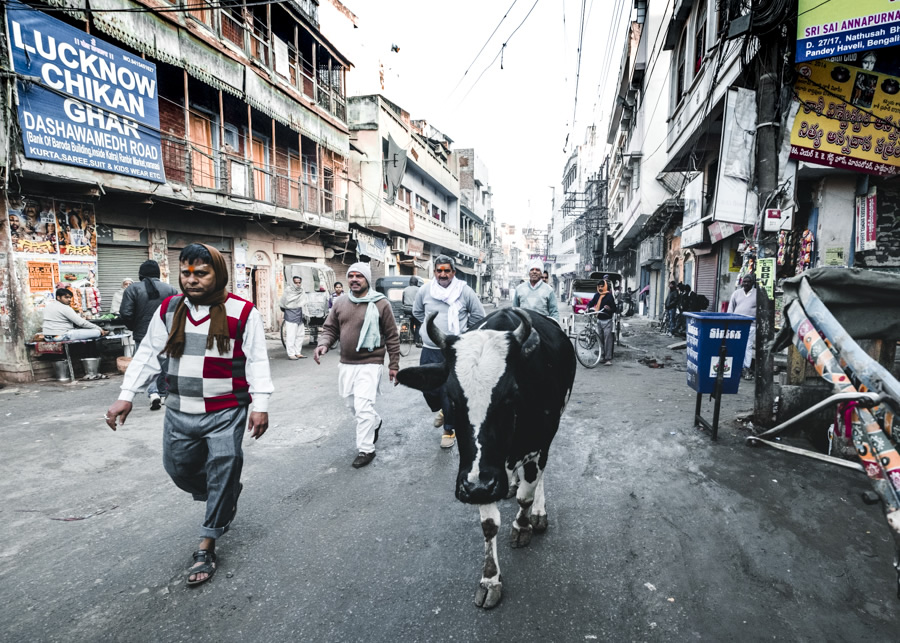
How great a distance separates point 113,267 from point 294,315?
4.41 meters

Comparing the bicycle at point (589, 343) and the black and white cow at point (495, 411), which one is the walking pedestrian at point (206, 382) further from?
the bicycle at point (589, 343)

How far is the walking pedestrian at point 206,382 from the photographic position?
262 cm

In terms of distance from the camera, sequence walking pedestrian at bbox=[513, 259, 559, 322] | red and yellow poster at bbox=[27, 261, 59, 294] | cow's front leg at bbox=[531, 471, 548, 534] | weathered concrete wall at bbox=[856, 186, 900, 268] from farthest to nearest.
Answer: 1. red and yellow poster at bbox=[27, 261, 59, 294]
2. weathered concrete wall at bbox=[856, 186, 900, 268]
3. walking pedestrian at bbox=[513, 259, 559, 322]
4. cow's front leg at bbox=[531, 471, 548, 534]

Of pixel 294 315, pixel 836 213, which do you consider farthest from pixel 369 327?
pixel 836 213

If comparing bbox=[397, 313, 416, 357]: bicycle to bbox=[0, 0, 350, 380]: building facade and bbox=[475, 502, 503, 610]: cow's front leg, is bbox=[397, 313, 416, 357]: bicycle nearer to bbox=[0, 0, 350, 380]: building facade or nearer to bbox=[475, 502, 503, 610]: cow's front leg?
bbox=[0, 0, 350, 380]: building facade

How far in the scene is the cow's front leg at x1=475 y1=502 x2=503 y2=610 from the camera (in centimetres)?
243

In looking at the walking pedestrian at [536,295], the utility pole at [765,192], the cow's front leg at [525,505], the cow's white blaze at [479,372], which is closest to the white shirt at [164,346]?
the cow's white blaze at [479,372]

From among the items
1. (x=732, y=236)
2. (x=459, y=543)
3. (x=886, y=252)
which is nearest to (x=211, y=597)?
(x=459, y=543)

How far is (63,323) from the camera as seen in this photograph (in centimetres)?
796

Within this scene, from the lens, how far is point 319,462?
4414mm

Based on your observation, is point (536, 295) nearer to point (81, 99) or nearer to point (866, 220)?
point (866, 220)

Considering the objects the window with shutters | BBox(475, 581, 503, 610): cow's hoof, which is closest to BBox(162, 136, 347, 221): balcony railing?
the window with shutters

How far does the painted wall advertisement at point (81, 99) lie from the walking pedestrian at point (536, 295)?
8.39m

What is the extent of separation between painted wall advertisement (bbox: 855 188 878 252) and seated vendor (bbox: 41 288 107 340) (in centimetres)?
1330
